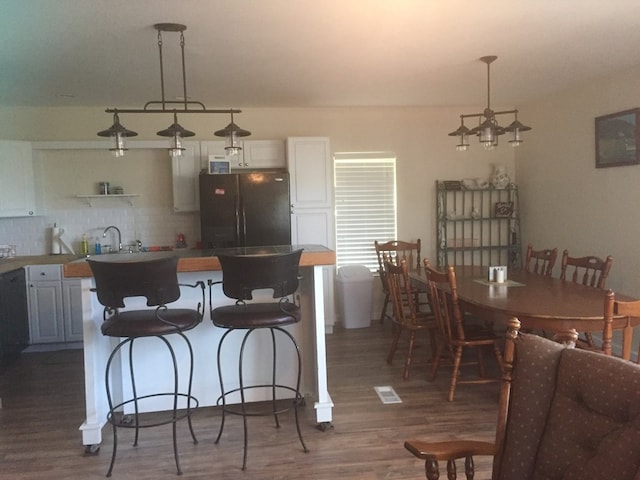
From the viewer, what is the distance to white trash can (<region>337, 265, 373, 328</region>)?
5559 millimetres

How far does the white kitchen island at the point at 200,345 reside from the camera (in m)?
2.91

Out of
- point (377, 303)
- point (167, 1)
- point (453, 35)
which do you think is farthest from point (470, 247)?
point (167, 1)

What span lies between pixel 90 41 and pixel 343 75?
1.96 meters

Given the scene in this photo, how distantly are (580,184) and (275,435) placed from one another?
12.6 ft

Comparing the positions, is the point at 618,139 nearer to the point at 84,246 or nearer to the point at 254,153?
the point at 254,153

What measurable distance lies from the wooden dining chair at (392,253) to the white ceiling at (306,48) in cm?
160

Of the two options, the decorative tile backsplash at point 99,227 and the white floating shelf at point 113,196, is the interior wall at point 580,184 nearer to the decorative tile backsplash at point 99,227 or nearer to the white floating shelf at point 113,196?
the decorative tile backsplash at point 99,227

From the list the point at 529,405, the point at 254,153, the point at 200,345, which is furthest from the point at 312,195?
the point at 529,405

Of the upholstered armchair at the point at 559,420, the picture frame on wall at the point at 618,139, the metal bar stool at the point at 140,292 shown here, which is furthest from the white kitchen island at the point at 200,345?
the picture frame on wall at the point at 618,139

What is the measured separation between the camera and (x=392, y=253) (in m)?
5.84

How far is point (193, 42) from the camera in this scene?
325 cm

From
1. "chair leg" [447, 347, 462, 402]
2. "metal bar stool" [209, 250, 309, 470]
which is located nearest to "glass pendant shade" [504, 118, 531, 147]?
"chair leg" [447, 347, 462, 402]

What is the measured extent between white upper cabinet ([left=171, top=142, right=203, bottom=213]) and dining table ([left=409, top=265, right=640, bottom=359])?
2581mm

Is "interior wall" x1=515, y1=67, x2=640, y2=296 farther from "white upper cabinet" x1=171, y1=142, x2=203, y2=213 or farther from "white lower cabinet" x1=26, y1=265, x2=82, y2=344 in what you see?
"white lower cabinet" x1=26, y1=265, x2=82, y2=344
